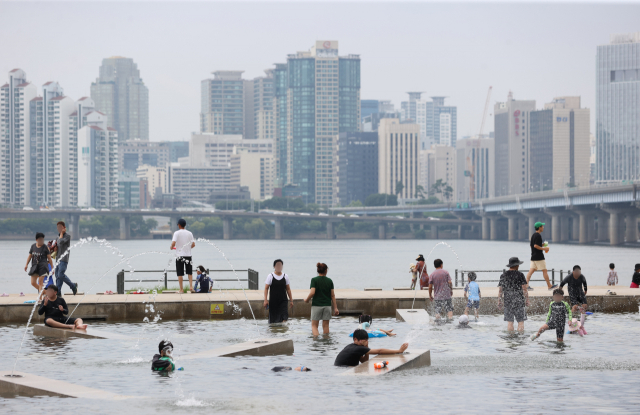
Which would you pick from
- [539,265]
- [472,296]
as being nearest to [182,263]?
Answer: [472,296]

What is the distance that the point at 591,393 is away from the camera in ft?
47.0

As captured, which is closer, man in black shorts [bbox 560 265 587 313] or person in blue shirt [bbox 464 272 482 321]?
man in black shorts [bbox 560 265 587 313]

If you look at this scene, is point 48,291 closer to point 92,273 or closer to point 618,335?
point 618,335

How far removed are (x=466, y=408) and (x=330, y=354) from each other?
569 centimetres

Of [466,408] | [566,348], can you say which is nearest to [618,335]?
[566,348]

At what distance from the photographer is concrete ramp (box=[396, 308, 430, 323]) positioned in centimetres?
2270

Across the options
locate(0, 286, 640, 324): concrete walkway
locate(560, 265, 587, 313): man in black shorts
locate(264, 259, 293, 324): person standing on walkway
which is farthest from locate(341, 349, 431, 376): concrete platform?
locate(0, 286, 640, 324): concrete walkway

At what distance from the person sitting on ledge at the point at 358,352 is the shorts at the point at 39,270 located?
1167 centimetres

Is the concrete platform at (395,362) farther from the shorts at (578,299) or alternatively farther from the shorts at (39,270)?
the shorts at (39,270)

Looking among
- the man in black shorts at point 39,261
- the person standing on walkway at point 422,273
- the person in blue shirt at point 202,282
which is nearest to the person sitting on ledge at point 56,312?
the man in black shorts at point 39,261

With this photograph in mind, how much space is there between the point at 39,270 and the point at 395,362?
42.4 feet

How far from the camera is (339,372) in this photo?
16188 mm

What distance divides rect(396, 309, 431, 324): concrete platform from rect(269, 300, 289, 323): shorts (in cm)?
353

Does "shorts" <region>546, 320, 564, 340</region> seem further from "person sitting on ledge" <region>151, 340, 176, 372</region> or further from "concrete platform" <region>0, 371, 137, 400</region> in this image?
"concrete platform" <region>0, 371, 137, 400</region>
